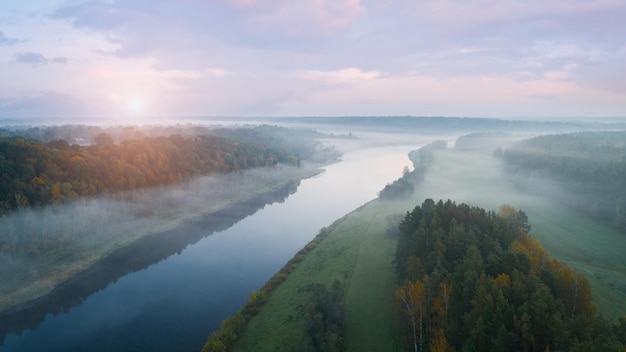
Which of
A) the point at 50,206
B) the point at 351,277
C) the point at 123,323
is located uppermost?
the point at 50,206

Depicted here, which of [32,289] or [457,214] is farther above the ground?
[457,214]

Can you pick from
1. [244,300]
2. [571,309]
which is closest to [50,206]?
[244,300]

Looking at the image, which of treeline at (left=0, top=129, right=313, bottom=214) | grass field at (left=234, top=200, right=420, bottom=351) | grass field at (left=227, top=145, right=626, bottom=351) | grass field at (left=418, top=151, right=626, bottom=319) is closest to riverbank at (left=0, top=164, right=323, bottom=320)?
treeline at (left=0, top=129, right=313, bottom=214)

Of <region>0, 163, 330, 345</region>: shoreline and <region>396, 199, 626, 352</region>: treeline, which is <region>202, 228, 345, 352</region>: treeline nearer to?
<region>396, 199, 626, 352</region>: treeline

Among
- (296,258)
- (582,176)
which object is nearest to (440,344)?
(296,258)

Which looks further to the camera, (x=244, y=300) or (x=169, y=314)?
(x=244, y=300)

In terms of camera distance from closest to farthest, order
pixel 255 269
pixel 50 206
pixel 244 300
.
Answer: pixel 244 300
pixel 255 269
pixel 50 206

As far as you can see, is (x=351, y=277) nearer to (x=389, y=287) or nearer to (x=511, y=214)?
(x=389, y=287)
